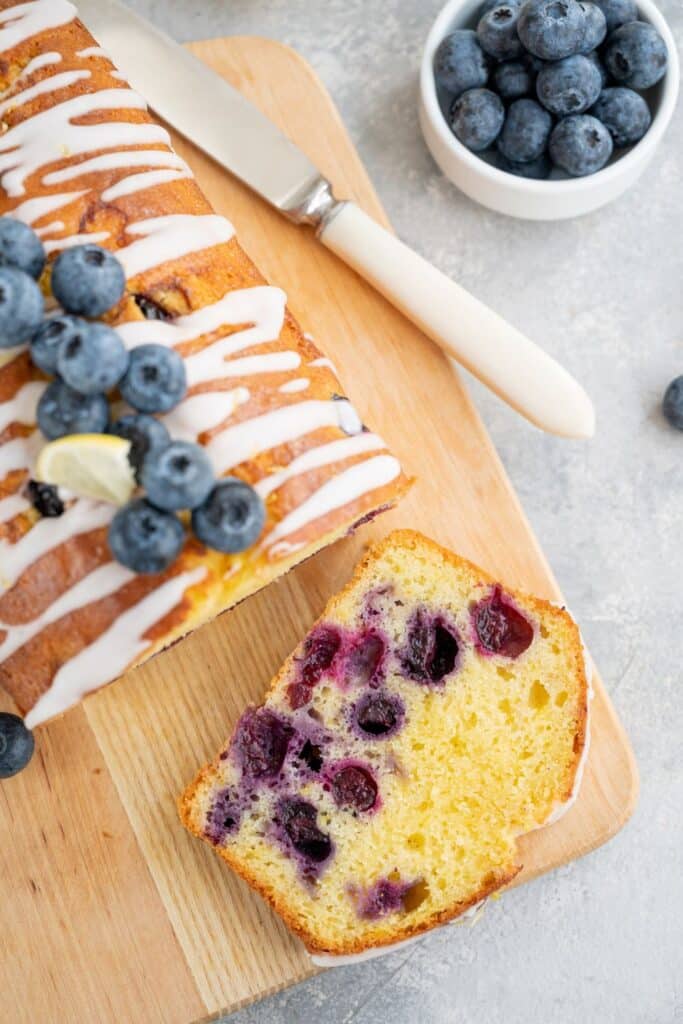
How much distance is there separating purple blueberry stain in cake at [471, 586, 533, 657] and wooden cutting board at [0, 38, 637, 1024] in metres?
0.18

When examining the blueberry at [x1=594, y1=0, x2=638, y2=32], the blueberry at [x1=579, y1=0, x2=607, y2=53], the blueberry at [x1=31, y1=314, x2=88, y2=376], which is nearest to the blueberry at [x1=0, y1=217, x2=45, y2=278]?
the blueberry at [x1=31, y1=314, x2=88, y2=376]

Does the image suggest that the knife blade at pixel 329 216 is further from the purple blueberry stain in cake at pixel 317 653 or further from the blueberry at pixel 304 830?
the blueberry at pixel 304 830

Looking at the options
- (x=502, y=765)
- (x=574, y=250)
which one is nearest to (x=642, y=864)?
(x=502, y=765)

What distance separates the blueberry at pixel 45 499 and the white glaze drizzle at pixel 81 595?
0.14 meters

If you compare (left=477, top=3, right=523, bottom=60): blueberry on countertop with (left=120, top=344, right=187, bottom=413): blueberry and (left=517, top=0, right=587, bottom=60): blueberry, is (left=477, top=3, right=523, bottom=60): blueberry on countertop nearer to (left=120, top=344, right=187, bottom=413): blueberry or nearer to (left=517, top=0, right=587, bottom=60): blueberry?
(left=517, top=0, right=587, bottom=60): blueberry

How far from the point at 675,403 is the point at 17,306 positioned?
165 centimetres

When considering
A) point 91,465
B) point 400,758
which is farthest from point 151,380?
point 400,758

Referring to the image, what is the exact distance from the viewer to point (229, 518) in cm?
191

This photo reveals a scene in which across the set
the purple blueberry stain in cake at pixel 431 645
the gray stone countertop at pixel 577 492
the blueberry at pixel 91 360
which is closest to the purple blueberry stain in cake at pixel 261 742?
the purple blueberry stain in cake at pixel 431 645

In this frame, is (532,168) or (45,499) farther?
(532,168)

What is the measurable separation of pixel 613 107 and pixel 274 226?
2.83 ft

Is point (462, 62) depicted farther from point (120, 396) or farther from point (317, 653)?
point (317, 653)

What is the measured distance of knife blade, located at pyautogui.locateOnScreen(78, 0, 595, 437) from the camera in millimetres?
2486

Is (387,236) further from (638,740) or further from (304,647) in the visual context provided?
(638,740)
